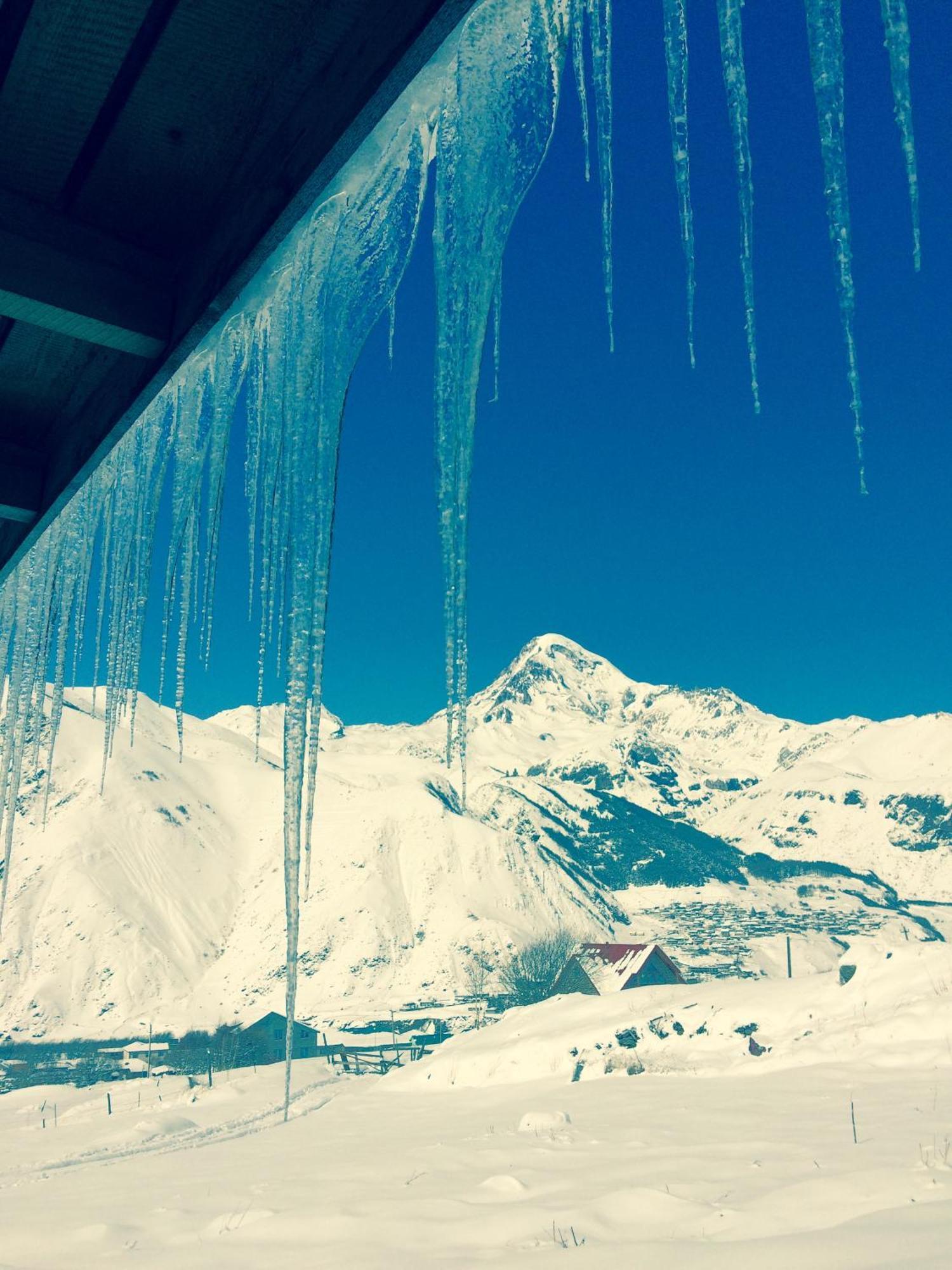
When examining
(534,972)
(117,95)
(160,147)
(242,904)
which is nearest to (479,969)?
(242,904)

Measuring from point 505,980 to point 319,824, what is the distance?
9640cm

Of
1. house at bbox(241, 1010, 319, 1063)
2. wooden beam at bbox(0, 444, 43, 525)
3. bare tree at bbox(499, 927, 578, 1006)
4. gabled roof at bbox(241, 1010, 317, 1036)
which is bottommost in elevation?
house at bbox(241, 1010, 319, 1063)

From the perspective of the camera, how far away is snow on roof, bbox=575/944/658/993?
153 ft

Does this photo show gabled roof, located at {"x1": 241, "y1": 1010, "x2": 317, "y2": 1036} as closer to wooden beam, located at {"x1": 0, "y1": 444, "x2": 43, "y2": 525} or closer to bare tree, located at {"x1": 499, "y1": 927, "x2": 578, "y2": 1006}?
bare tree, located at {"x1": 499, "y1": 927, "x2": 578, "y2": 1006}

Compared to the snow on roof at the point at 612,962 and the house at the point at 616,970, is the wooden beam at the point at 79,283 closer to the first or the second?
the snow on roof at the point at 612,962

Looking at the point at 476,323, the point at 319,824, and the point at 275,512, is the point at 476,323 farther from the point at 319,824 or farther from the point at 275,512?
the point at 319,824

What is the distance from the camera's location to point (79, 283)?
2375mm

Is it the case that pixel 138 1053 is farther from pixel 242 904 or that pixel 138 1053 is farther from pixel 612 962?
pixel 242 904

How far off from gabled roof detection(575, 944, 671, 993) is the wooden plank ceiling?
4760cm

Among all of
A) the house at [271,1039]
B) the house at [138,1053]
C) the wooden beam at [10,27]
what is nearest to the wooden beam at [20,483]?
the wooden beam at [10,27]

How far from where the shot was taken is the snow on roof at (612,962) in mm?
46594

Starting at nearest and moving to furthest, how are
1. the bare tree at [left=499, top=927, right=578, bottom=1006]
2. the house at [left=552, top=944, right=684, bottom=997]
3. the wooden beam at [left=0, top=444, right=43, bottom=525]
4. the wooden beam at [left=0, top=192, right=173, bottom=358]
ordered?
the wooden beam at [left=0, top=192, right=173, bottom=358]
the wooden beam at [left=0, top=444, right=43, bottom=525]
the house at [left=552, top=944, right=684, bottom=997]
the bare tree at [left=499, top=927, right=578, bottom=1006]

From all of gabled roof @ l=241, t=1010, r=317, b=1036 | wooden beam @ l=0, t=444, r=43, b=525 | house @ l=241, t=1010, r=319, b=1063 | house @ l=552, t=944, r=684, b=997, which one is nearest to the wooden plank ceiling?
wooden beam @ l=0, t=444, r=43, b=525

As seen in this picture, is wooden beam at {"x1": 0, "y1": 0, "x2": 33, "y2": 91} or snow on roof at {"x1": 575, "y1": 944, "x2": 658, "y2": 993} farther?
snow on roof at {"x1": 575, "y1": 944, "x2": 658, "y2": 993}
